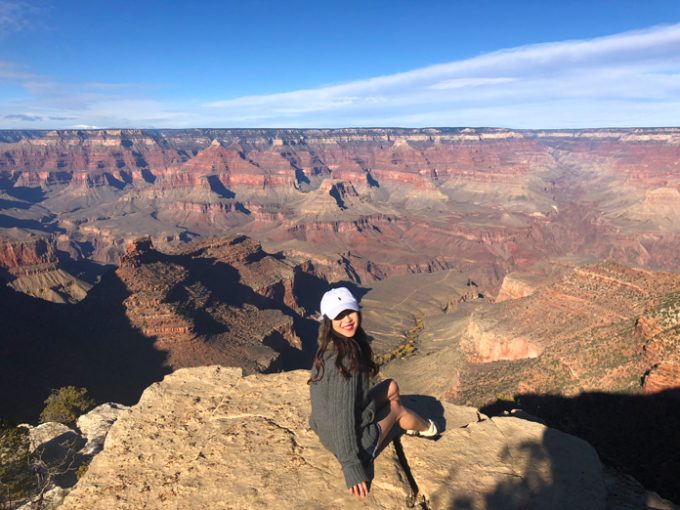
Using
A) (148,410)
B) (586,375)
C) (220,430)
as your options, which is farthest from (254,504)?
(586,375)

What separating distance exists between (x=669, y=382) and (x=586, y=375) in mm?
6569

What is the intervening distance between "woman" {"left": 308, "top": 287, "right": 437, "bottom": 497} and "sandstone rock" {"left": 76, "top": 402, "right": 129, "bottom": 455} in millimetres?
14016

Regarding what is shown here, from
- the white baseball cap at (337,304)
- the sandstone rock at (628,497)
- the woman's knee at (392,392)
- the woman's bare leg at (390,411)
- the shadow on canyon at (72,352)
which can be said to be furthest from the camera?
the shadow on canyon at (72,352)

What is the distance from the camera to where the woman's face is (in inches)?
289

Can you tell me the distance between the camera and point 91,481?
8930 millimetres

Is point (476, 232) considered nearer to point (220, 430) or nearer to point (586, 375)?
point (586, 375)

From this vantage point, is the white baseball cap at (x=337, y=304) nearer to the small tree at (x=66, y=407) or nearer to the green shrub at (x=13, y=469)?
the green shrub at (x=13, y=469)

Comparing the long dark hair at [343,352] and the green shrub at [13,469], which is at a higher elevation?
the long dark hair at [343,352]

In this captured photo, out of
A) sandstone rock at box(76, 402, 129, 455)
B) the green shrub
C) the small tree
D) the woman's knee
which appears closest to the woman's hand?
the woman's knee

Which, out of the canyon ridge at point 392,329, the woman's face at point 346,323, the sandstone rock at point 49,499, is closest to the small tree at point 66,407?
the canyon ridge at point 392,329

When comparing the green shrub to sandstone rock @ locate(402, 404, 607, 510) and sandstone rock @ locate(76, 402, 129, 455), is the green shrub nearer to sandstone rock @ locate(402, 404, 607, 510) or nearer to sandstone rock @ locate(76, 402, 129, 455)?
sandstone rock @ locate(76, 402, 129, 455)

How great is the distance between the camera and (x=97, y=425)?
20469 mm

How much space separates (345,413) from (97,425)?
18296 millimetres

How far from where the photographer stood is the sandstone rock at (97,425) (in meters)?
18.0
